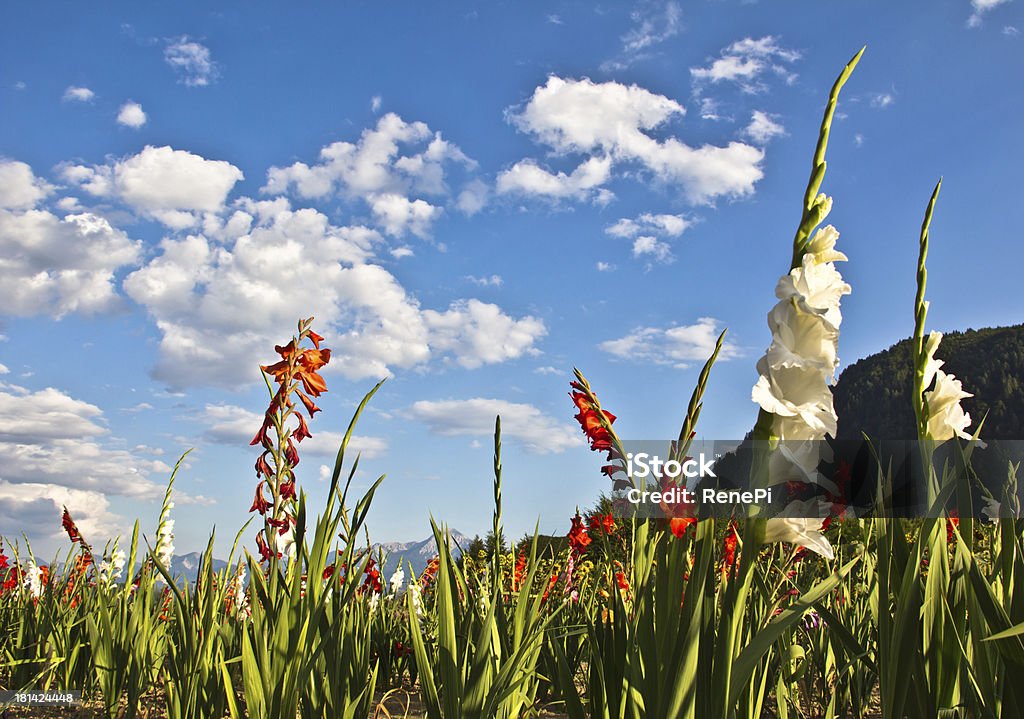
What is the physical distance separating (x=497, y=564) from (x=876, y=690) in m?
3.91

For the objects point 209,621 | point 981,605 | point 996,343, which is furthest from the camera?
point 996,343

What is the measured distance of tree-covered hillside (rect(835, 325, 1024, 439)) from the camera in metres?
43.5

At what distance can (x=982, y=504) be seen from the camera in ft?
8.02

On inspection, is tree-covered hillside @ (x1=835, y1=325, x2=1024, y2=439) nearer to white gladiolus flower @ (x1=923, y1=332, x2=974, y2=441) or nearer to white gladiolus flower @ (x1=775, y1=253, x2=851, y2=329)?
white gladiolus flower @ (x1=923, y1=332, x2=974, y2=441)

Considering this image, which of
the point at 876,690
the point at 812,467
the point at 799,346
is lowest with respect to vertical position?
the point at 876,690

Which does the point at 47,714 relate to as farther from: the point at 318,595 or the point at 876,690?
the point at 876,690

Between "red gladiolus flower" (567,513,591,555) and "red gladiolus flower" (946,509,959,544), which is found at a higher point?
"red gladiolus flower" (946,509,959,544)

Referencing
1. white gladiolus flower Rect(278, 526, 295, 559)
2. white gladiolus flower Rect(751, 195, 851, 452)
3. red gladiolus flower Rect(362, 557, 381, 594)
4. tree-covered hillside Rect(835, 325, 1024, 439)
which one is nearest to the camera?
white gladiolus flower Rect(751, 195, 851, 452)

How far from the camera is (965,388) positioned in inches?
1641

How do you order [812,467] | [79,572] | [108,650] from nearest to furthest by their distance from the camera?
[812,467] < [108,650] < [79,572]

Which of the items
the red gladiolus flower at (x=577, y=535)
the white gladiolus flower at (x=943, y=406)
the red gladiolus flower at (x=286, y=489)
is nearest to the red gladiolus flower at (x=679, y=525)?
the white gladiolus flower at (x=943, y=406)

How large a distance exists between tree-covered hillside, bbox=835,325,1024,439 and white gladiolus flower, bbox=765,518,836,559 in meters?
45.9

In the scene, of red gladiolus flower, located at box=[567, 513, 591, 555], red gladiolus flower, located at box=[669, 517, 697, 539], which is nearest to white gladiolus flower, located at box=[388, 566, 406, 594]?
red gladiolus flower, located at box=[567, 513, 591, 555]

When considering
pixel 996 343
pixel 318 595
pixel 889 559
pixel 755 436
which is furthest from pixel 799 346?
pixel 996 343
